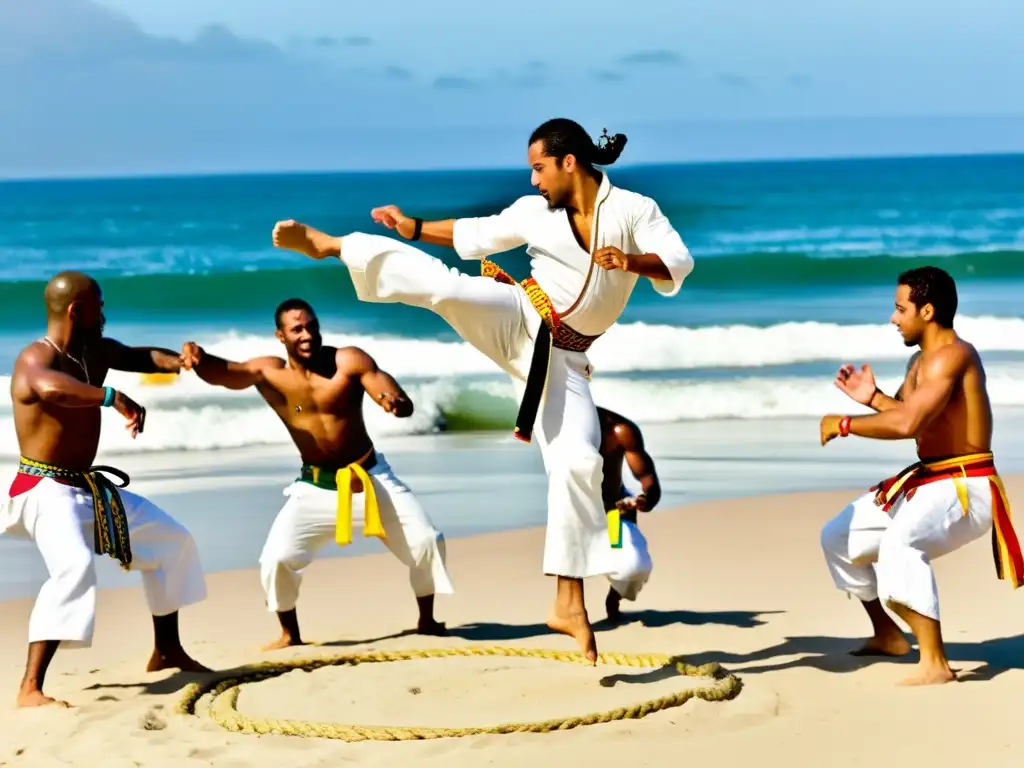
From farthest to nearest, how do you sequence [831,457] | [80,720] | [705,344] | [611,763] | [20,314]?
[20,314]
[705,344]
[831,457]
[80,720]
[611,763]

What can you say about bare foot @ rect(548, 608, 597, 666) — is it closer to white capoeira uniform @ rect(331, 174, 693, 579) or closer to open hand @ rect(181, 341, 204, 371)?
white capoeira uniform @ rect(331, 174, 693, 579)

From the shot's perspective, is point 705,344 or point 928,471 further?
point 705,344

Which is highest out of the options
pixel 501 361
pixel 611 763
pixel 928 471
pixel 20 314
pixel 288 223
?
pixel 20 314

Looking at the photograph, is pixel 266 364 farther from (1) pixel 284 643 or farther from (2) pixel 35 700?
(2) pixel 35 700

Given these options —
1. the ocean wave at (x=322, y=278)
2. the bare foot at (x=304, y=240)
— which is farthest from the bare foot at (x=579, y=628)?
the ocean wave at (x=322, y=278)

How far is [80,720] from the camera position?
21.6 ft

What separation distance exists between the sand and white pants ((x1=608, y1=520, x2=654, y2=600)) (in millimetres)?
195

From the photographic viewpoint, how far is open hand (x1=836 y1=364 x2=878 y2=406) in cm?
666

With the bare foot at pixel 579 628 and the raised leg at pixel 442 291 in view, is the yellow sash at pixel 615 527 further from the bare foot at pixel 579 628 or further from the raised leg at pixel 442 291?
the raised leg at pixel 442 291

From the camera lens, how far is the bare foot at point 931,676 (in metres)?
6.82

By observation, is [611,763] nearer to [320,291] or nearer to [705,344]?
[705,344]

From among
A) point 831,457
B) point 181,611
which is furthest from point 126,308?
point 181,611

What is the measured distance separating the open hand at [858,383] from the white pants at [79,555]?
2.77 metres

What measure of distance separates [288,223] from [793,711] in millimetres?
2682
